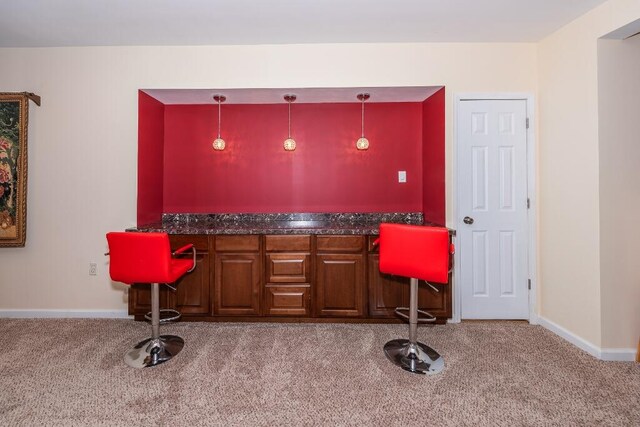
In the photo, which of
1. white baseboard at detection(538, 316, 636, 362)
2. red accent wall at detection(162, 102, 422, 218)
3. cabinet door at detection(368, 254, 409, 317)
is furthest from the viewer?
red accent wall at detection(162, 102, 422, 218)

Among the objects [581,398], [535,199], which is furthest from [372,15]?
[581,398]

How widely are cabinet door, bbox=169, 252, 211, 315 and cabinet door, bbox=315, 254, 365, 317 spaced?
105 centimetres

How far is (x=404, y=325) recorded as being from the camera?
2.88m

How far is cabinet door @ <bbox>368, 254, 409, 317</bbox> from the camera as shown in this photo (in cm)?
284

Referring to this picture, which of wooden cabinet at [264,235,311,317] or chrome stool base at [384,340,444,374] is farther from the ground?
wooden cabinet at [264,235,311,317]

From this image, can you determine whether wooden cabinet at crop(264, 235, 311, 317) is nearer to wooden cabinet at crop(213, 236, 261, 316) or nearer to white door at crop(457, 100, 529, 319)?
wooden cabinet at crop(213, 236, 261, 316)

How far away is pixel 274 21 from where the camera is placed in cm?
259

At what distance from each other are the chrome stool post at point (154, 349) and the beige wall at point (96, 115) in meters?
1.03

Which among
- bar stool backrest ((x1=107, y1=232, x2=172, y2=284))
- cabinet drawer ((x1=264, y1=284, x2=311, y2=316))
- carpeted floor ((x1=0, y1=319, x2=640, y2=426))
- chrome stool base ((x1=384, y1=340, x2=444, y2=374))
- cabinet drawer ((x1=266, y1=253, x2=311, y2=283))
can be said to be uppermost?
bar stool backrest ((x1=107, y1=232, x2=172, y2=284))

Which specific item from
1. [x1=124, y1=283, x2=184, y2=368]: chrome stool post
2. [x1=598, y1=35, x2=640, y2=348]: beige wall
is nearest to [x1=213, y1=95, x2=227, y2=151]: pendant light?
[x1=124, y1=283, x2=184, y2=368]: chrome stool post

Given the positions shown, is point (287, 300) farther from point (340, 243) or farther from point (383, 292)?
point (383, 292)

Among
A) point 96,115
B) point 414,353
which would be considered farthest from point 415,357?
point 96,115

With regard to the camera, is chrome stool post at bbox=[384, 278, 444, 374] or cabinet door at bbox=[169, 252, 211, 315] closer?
chrome stool post at bbox=[384, 278, 444, 374]

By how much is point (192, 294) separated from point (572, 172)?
3.50 metres
